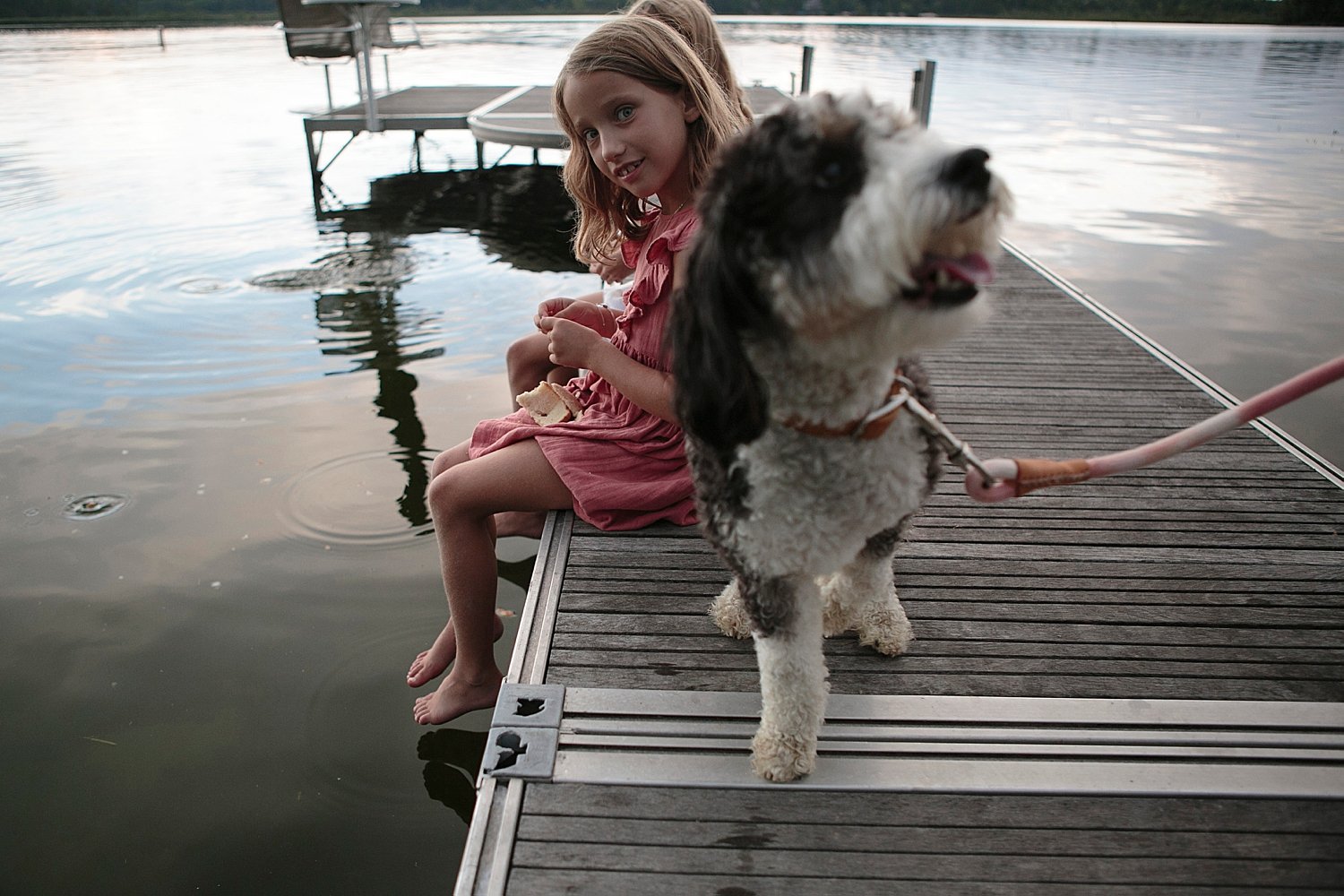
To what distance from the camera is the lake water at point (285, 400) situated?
9.02ft

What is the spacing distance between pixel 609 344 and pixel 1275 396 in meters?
1.56

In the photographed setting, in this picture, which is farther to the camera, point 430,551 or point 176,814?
point 430,551

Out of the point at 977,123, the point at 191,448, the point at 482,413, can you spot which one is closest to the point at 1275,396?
the point at 482,413

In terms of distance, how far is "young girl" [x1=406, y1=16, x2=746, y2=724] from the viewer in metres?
2.35

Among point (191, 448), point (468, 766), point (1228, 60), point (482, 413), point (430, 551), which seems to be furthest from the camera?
point (1228, 60)

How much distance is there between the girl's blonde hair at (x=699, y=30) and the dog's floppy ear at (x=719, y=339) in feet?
4.58

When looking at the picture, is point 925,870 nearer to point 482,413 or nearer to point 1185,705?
point 1185,705

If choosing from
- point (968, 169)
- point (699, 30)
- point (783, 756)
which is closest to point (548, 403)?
point (699, 30)

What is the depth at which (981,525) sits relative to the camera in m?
2.96

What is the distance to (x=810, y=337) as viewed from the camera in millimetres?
1462

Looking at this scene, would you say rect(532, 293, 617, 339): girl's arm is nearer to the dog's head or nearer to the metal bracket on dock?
the metal bracket on dock

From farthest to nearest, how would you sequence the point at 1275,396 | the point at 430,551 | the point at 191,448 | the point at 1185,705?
the point at 191,448, the point at 430,551, the point at 1185,705, the point at 1275,396

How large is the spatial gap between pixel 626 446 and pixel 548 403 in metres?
0.33

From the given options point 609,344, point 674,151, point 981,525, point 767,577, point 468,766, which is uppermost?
point 674,151
